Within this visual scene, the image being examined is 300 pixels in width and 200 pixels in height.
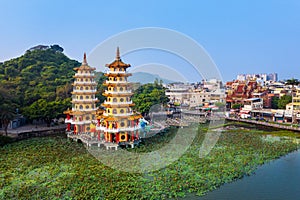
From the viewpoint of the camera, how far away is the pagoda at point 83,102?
23453 mm

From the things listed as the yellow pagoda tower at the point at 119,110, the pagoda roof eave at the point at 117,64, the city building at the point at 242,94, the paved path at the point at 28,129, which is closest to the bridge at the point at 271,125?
the city building at the point at 242,94

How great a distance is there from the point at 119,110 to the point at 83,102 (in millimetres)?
4706

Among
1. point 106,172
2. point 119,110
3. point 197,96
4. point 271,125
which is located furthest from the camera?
point 197,96

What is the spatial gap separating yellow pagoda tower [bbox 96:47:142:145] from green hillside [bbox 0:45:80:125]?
7946mm

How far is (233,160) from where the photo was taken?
17.2 m

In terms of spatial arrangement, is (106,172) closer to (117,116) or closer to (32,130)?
(117,116)

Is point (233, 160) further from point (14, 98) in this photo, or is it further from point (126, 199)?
point (14, 98)

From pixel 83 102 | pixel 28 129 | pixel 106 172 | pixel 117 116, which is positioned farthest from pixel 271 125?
pixel 28 129

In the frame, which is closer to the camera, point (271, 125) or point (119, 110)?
point (119, 110)

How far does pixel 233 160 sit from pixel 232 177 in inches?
102

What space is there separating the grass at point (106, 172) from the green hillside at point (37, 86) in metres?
5.14

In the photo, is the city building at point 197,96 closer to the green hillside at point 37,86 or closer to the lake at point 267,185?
the green hillside at point 37,86

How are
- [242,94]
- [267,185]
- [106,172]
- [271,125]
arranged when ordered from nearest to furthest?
[267,185] → [106,172] → [271,125] → [242,94]

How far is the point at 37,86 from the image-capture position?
3297 centimetres
